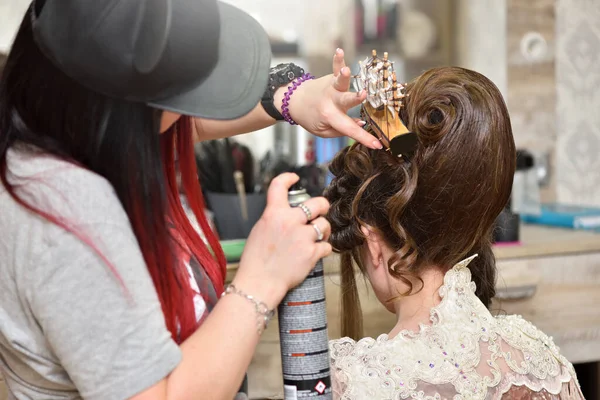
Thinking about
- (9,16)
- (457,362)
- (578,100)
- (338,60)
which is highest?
(9,16)

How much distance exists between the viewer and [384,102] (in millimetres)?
1046

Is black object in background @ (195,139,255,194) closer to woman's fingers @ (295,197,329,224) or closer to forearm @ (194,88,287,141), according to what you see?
forearm @ (194,88,287,141)

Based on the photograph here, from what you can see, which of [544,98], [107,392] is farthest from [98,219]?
[544,98]

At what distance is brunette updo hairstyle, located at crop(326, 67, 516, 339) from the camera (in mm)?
1114

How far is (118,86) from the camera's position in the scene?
0.74 metres

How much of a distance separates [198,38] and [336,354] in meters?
0.63

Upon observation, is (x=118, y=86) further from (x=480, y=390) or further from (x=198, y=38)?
(x=480, y=390)

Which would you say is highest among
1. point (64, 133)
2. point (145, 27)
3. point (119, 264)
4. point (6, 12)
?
point (6, 12)

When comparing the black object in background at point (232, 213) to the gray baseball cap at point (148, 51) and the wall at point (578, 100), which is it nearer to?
the wall at point (578, 100)

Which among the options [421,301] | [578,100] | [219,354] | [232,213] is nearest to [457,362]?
[421,301]

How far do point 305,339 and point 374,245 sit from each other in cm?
43

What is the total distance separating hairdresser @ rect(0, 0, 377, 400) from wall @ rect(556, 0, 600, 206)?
1.94 m

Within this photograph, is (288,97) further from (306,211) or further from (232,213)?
(232,213)

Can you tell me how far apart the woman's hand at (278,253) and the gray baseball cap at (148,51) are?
12 cm
